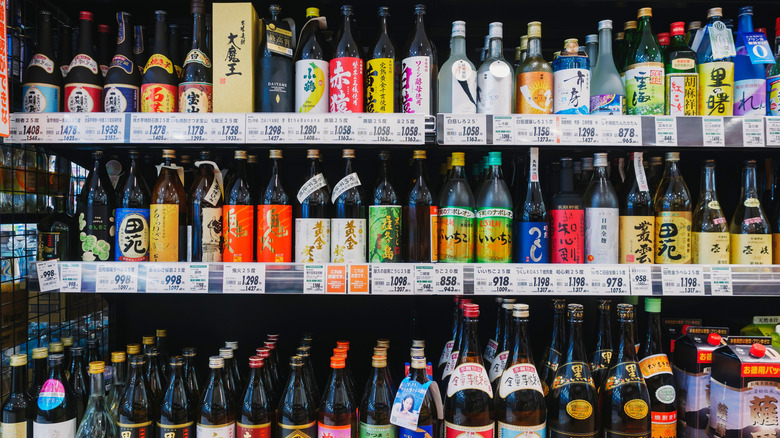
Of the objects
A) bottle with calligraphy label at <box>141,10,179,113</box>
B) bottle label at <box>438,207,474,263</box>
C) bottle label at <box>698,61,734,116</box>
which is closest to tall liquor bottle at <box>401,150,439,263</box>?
bottle label at <box>438,207,474,263</box>

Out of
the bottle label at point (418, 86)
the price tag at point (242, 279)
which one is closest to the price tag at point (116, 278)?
the price tag at point (242, 279)

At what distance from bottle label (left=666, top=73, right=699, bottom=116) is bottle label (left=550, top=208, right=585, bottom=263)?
42cm

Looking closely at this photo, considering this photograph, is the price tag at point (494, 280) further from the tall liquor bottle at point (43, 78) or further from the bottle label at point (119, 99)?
the tall liquor bottle at point (43, 78)

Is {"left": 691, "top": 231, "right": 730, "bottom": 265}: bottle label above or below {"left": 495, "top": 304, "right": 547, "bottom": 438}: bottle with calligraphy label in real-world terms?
above

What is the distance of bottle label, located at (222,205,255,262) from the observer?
1459mm

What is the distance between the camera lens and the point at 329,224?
148cm

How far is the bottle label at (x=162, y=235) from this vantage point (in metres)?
1.47

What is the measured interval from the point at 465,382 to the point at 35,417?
1289 mm

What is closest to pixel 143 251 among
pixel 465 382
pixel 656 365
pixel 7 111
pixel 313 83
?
pixel 7 111

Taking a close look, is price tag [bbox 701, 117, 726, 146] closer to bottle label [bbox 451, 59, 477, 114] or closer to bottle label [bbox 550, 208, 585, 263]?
bottle label [bbox 550, 208, 585, 263]

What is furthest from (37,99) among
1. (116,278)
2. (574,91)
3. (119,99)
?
(574,91)

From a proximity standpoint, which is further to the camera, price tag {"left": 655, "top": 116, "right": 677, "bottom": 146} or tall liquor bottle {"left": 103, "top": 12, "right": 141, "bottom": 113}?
tall liquor bottle {"left": 103, "top": 12, "right": 141, "bottom": 113}

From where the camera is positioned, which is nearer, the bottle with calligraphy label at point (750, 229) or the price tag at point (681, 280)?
the price tag at point (681, 280)

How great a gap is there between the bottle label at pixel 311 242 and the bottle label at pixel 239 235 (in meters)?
0.15
